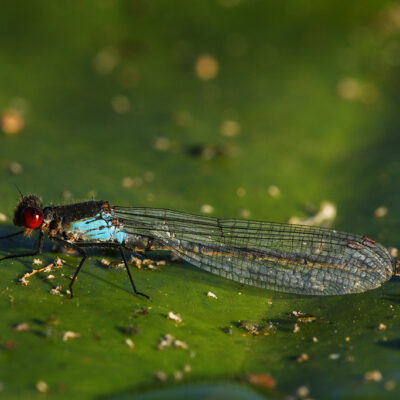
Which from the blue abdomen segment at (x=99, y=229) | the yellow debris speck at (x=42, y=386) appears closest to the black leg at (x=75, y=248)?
the blue abdomen segment at (x=99, y=229)

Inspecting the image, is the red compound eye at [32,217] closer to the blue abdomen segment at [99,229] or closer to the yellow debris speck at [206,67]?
→ the blue abdomen segment at [99,229]

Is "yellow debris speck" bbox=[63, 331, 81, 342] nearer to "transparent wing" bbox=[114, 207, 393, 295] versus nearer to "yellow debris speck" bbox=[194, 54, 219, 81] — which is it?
"transparent wing" bbox=[114, 207, 393, 295]

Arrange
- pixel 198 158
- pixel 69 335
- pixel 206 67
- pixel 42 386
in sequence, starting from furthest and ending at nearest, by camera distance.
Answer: pixel 206 67 < pixel 198 158 < pixel 69 335 < pixel 42 386

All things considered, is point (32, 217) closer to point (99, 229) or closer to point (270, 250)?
point (99, 229)

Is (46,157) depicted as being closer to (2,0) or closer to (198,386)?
(2,0)

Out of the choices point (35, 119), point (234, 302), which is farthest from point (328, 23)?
point (234, 302)

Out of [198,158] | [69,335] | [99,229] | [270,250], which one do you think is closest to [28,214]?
[99,229]
